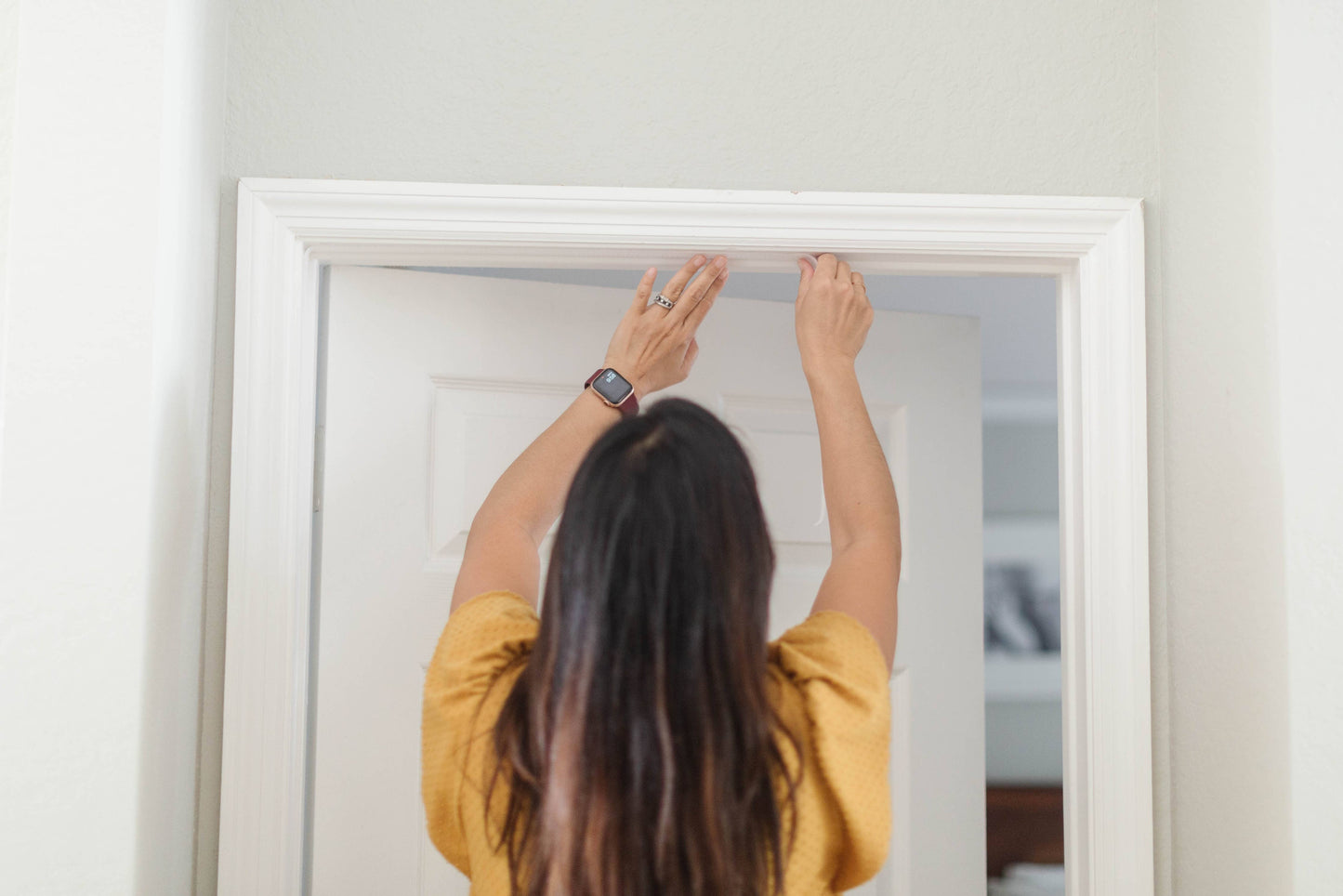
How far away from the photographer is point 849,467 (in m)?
1.10

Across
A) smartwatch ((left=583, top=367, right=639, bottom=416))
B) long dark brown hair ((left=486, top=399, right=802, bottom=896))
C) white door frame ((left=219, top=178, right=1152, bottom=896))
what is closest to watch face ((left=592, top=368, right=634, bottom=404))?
smartwatch ((left=583, top=367, right=639, bottom=416))

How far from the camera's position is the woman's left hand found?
1260 millimetres

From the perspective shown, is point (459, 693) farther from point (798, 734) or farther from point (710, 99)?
point (710, 99)

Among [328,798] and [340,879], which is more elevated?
[328,798]

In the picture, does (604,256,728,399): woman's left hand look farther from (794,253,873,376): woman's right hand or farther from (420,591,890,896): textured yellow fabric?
(420,591,890,896): textured yellow fabric

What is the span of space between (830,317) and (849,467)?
0.23m

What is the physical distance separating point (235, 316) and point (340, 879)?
31.5 inches

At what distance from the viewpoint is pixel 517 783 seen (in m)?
0.82

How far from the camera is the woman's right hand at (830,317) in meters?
1.22

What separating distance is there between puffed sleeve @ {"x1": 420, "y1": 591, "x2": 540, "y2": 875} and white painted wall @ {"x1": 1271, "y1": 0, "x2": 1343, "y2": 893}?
32.8 inches

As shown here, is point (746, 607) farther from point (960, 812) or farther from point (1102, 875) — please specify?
point (960, 812)

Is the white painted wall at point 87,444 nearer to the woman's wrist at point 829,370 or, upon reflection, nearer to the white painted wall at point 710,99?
the white painted wall at point 710,99

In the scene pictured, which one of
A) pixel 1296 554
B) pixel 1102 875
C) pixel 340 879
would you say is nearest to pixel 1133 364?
pixel 1296 554

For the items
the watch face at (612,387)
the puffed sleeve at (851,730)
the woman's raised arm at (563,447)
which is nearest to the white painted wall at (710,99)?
the woman's raised arm at (563,447)
